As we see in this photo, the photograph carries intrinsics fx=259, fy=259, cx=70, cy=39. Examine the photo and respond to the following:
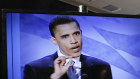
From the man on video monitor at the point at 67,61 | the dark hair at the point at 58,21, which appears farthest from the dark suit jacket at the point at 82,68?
the dark hair at the point at 58,21

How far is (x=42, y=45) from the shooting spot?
4.41ft

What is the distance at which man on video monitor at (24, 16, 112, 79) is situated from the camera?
132 centimetres

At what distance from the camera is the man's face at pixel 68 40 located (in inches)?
53.8

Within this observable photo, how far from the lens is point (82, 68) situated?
1362mm

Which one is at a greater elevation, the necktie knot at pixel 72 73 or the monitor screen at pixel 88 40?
the monitor screen at pixel 88 40

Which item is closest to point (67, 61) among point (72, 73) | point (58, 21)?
point (72, 73)

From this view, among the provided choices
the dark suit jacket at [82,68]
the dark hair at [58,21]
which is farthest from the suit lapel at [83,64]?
the dark hair at [58,21]

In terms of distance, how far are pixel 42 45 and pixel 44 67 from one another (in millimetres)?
115

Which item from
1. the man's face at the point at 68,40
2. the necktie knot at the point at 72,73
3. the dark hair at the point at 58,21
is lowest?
the necktie knot at the point at 72,73

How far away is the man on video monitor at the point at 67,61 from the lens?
4.34ft

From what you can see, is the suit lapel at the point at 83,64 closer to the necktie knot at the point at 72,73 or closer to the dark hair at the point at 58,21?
the necktie knot at the point at 72,73

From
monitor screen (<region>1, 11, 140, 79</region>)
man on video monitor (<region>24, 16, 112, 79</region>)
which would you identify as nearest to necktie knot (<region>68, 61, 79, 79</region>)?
man on video monitor (<region>24, 16, 112, 79</region>)

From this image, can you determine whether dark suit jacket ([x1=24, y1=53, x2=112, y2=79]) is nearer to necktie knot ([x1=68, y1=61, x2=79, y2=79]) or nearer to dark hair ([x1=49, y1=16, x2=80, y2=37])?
necktie knot ([x1=68, y1=61, x2=79, y2=79])

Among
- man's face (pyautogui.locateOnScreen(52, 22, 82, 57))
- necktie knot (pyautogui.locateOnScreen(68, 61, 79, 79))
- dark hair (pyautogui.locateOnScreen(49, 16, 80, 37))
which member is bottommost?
necktie knot (pyautogui.locateOnScreen(68, 61, 79, 79))
